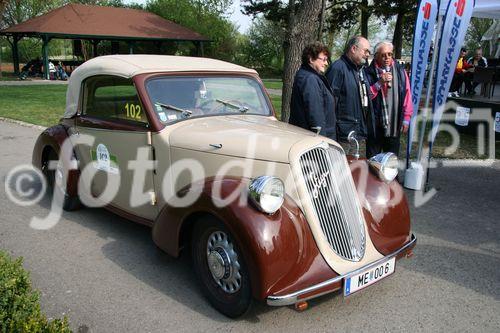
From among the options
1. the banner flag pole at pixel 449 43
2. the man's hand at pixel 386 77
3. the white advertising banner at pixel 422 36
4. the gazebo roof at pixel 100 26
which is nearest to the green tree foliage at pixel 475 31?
the gazebo roof at pixel 100 26

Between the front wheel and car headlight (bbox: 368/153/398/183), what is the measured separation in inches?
57.6

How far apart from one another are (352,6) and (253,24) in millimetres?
23391

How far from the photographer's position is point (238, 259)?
3.03 metres

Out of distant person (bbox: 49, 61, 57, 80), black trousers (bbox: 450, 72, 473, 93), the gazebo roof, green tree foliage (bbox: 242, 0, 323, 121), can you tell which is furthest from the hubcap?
distant person (bbox: 49, 61, 57, 80)

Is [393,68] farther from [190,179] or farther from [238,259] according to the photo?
[238,259]

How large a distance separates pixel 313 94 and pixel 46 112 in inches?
463

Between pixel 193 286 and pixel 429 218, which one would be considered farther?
pixel 429 218

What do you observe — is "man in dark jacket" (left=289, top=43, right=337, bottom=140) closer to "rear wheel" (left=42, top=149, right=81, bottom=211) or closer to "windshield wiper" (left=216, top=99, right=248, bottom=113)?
"windshield wiper" (left=216, top=99, right=248, bottom=113)

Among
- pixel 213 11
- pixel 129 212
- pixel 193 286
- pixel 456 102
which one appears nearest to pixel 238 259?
pixel 193 286

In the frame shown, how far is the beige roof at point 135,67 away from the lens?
13.7ft

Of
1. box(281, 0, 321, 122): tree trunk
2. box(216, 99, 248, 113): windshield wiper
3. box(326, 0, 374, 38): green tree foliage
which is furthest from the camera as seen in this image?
box(326, 0, 374, 38): green tree foliage

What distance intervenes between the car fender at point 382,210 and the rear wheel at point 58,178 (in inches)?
129

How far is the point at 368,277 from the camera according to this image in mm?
3059

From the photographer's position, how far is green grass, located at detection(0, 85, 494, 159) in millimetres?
8675
